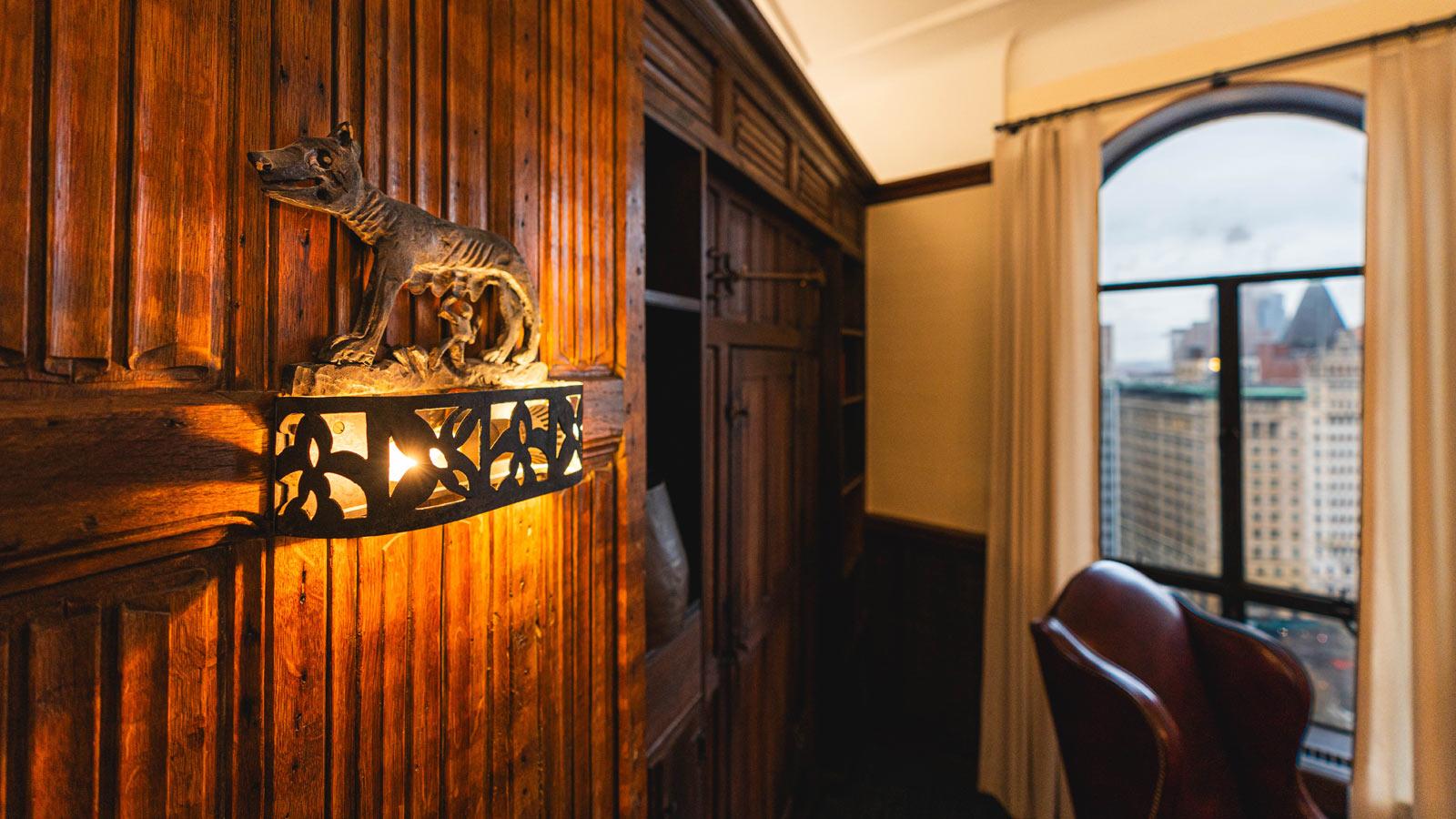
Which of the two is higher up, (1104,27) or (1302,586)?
(1104,27)

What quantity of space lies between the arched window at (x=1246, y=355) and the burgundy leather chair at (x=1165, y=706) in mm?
592

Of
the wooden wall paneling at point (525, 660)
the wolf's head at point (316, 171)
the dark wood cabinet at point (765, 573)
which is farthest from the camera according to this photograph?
the dark wood cabinet at point (765, 573)

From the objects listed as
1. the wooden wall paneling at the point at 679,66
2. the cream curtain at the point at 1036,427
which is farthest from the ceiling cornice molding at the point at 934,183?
the wooden wall paneling at the point at 679,66

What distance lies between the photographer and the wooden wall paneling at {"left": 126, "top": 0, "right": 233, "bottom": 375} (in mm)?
427

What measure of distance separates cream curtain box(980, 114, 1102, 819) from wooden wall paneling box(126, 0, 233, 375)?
2264mm

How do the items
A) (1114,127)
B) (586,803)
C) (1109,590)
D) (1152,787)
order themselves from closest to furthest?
1. (586,803)
2. (1152,787)
3. (1109,590)
4. (1114,127)

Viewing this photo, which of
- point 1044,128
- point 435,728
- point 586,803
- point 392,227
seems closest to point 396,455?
point 392,227

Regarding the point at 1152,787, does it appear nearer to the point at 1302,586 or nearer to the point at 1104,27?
the point at 1302,586

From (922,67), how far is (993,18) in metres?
0.37

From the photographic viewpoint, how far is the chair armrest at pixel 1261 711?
4.53 feet

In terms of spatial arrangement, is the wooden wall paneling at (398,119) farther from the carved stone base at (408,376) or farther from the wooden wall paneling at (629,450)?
the wooden wall paneling at (629,450)

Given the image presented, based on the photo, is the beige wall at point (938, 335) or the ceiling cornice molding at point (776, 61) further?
the beige wall at point (938, 335)

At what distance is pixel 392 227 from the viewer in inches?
22.1

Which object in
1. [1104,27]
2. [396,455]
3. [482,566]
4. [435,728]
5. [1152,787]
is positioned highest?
[1104,27]
